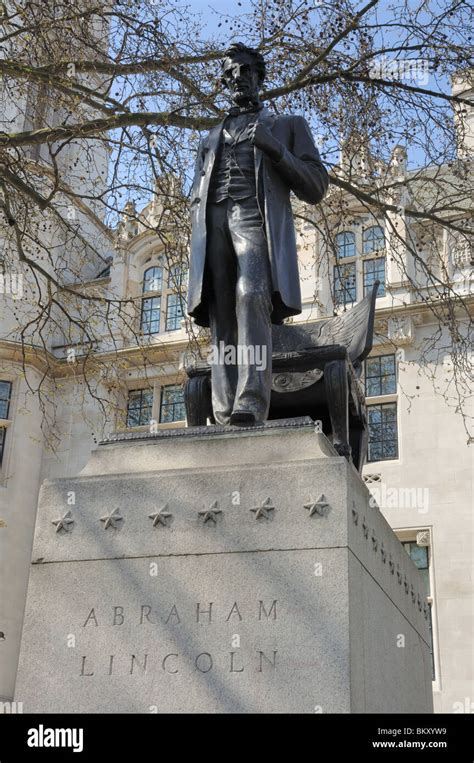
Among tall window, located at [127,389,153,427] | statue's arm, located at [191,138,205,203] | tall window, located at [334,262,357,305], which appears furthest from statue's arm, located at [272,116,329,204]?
tall window, located at [127,389,153,427]

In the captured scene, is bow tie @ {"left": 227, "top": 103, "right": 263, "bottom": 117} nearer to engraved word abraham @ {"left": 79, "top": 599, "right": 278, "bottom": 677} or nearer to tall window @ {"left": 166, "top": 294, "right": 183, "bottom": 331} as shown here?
engraved word abraham @ {"left": 79, "top": 599, "right": 278, "bottom": 677}

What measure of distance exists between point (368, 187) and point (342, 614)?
10.0m

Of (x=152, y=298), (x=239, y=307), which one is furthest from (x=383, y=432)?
(x=239, y=307)

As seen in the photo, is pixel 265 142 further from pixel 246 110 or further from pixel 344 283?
pixel 344 283

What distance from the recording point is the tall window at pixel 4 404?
2445cm

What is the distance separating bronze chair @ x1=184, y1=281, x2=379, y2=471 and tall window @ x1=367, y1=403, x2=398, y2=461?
46.2 feet

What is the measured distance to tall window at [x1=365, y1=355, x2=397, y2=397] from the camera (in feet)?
72.8

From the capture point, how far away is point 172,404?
79.0 feet

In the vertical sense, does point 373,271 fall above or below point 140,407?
above

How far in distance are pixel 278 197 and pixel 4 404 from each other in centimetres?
1946

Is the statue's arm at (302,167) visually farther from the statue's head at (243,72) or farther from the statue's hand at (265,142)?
the statue's head at (243,72)

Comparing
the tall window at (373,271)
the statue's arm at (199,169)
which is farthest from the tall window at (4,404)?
the statue's arm at (199,169)

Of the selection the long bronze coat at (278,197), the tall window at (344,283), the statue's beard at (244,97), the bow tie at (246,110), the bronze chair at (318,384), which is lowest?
the bronze chair at (318,384)

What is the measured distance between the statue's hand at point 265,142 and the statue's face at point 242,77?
0.40 meters
